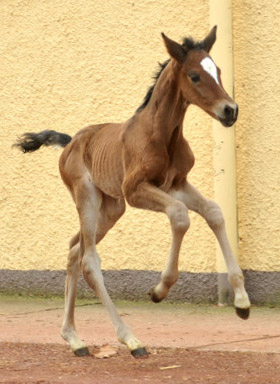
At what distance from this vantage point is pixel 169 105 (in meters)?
6.59

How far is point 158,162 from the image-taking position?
6531mm

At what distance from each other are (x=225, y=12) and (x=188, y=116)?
1.01 meters

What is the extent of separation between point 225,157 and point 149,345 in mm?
2179

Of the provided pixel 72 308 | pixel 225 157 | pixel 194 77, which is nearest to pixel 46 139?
pixel 72 308

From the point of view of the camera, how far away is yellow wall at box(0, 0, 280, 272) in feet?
28.8

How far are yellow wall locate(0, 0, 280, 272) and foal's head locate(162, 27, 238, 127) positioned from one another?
2465 millimetres

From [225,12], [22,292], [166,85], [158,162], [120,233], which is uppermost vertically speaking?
[225,12]

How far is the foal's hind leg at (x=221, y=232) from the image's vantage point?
20.0ft

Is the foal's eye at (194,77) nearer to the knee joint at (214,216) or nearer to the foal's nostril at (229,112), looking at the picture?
the foal's nostril at (229,112)

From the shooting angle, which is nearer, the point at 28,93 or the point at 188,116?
the point at 188,116

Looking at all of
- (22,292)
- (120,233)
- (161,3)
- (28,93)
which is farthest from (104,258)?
(161,3)

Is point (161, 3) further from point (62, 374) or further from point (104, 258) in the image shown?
point (62, 374)

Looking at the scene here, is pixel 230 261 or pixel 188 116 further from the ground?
pixel 188 116

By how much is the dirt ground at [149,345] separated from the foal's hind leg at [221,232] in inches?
17.7
